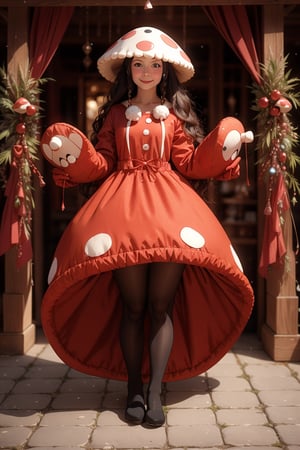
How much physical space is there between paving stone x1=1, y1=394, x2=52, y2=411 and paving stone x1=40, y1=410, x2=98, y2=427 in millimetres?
151

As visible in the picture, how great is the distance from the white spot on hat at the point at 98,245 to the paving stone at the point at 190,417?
38.5 inches

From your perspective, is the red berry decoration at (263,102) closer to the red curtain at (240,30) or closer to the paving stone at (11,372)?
the red curtain at (240,30)

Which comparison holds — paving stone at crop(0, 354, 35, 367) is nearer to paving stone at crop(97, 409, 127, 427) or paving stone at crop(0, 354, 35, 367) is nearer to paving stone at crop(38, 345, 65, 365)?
paving stone at crop(38, 345, 65, 365)

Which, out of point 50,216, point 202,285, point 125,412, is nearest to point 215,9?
point 202,285

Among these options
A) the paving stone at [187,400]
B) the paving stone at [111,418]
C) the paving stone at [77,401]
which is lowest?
the paving stone at [77,401]

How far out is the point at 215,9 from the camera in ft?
14.1

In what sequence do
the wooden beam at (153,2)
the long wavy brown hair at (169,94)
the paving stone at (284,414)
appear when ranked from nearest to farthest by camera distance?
the paving stone at (284,414)
the long wavy brown hair at (169,94)
the wooden beam at (153,2)

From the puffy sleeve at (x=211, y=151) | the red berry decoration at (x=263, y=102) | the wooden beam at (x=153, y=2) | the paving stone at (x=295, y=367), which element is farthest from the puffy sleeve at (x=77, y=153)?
the paving stone at (x=295, y=367)

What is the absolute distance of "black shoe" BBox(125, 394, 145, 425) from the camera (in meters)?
3.06

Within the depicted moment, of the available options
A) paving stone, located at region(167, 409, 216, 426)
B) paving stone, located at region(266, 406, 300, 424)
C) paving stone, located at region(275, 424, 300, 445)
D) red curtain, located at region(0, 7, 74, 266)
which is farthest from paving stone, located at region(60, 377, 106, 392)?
paving stone, located at region(275, 424, 300, 445)

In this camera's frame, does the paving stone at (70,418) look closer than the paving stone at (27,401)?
Yes

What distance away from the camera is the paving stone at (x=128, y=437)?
2814 mm

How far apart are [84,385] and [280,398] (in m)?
1.22

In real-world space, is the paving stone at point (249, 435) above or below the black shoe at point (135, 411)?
below
